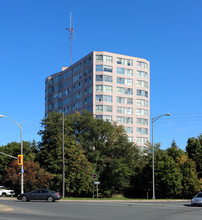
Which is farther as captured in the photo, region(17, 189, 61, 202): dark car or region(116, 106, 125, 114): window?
region(116, 106, 125, 114): window

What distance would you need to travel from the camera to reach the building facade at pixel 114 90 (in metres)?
97.6

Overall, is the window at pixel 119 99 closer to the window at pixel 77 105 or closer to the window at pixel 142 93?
the window at pixel 142 93

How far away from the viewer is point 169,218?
66.2ft

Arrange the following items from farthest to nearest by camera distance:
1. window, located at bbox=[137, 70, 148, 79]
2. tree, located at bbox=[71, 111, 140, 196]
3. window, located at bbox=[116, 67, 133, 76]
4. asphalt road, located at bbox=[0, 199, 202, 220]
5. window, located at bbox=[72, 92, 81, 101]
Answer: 1. window, located at bbox=[137, 70, 148, 79]
2. window, located at bbox=[72, 92, 81, 101]
3. window, located at bbox=[116, 67, 133, 76]
4. tree, located at bbox=[71, 111, 140, 196]
5. asphalt road, located at bbox=[0, 199, 202, 220]

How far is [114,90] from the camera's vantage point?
99.5 metres

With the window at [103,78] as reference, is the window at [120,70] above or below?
above

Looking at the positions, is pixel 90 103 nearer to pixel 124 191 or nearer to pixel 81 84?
pixel 81 84

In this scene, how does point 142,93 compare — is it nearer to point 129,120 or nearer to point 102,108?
point 129,120

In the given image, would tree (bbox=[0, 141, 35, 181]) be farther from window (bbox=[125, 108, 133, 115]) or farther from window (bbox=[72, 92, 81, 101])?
window (bbox=[125, 108, 133, 115])

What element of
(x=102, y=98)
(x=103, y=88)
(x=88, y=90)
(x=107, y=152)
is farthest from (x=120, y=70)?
(x=107, y=152)

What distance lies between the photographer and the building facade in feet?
320

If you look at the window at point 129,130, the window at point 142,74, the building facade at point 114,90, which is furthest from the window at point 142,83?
the window at point 129,130

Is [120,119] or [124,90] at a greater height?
[124,90]

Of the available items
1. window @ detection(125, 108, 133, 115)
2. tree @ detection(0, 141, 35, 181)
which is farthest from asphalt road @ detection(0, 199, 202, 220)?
window @ detection(125, 108, 133, 115)
